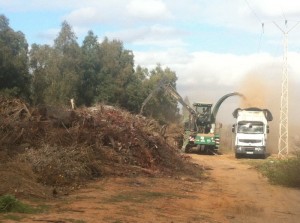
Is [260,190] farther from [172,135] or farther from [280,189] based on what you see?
[172,135]

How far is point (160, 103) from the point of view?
62781mm

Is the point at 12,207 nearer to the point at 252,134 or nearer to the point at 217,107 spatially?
the point at 252,134

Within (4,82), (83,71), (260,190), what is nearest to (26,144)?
(260,190)

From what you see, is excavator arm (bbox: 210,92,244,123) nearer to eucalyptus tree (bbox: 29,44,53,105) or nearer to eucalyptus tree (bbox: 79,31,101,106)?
eucalyptus tree (bbox: 29,44,53,105)

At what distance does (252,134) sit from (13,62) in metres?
23.3

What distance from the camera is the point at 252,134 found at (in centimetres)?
3694

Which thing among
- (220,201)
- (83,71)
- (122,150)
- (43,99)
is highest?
(83,71)

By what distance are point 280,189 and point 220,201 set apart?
471 cm

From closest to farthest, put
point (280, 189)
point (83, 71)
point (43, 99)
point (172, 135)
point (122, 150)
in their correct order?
point (280, 189), point (122, 150), point (172, 135), point (43, 99), point (83, 71)

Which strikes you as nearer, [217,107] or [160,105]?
[217,107]

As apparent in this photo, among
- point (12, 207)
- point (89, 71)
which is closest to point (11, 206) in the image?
point (12, 207)

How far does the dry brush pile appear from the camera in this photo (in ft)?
50.1

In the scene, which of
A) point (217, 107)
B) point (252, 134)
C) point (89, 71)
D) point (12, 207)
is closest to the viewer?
point (12, 207)

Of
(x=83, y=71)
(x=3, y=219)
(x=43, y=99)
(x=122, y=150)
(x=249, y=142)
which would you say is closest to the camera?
(x=3, y=219)
